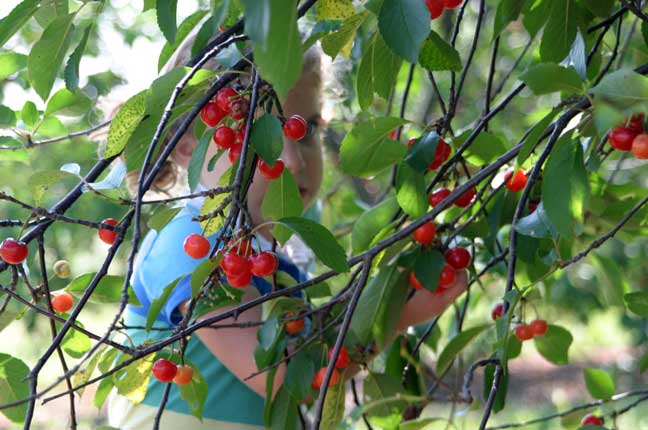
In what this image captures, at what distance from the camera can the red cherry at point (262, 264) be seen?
3.51 feet

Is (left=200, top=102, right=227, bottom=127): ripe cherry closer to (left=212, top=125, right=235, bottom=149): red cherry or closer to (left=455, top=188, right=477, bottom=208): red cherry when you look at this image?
(left=212, top=125, right=235, bottom=149): red cherry

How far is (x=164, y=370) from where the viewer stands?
1.19 metres

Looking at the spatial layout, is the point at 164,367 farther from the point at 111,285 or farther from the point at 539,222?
the point at 539,222

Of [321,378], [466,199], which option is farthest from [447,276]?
[321,378]

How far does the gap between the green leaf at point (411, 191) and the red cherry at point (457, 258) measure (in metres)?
0.27

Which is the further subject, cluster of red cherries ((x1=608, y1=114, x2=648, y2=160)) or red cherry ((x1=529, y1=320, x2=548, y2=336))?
red cherry ((x1=529, y1=320, x2=548, y2=336))

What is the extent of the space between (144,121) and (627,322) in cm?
363

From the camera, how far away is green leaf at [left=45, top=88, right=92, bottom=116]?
4.65 ft

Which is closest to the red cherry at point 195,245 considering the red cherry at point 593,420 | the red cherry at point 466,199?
the red cherry at point 466,199

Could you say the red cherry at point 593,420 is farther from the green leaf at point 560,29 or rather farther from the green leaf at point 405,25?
the green leaf at point 405,25

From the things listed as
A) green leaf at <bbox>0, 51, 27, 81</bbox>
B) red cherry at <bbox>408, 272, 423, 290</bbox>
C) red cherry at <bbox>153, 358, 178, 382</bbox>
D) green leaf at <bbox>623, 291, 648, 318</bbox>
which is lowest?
green leaf at <bbox>623, 291, 648, 318</bbox>

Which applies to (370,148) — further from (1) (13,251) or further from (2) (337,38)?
(1) (13,251)

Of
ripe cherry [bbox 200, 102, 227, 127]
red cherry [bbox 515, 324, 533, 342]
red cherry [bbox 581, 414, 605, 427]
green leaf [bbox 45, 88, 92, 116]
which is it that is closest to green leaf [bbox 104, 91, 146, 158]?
ripe cherry [bbox 200, 102, 227, 127]

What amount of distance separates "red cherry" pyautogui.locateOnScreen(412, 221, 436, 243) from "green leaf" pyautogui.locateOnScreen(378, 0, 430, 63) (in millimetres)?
487
